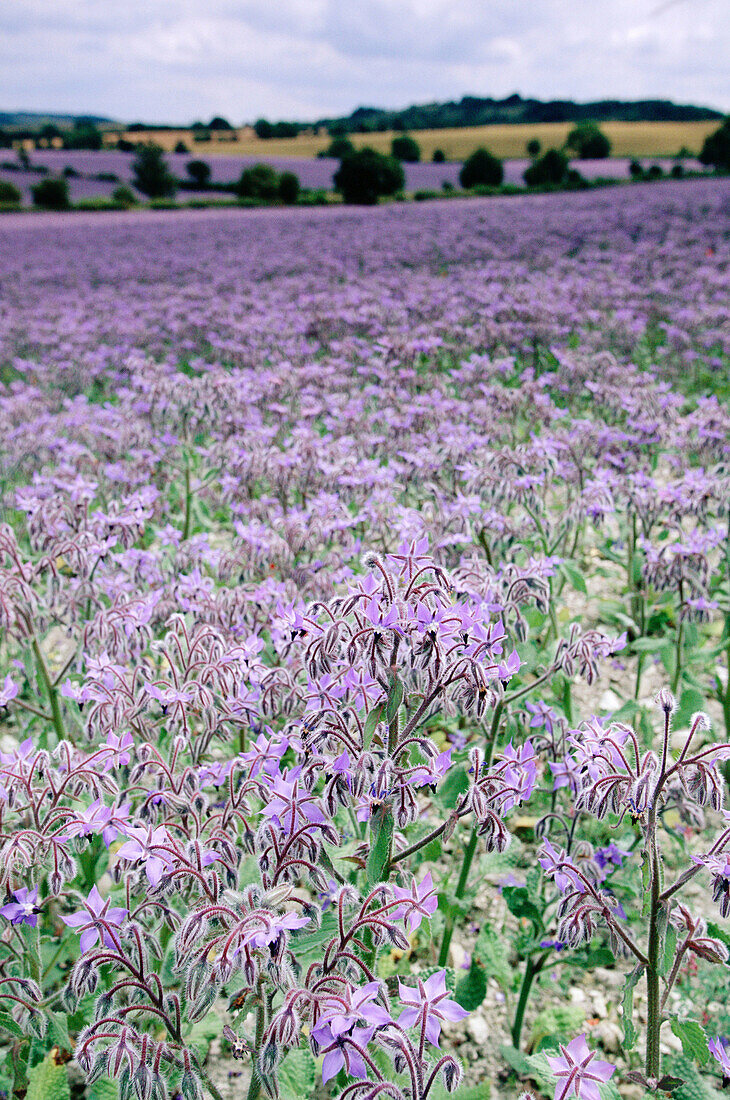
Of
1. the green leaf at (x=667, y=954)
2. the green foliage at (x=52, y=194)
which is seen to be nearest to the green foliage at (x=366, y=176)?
the green foliage at (x=52, y=194)

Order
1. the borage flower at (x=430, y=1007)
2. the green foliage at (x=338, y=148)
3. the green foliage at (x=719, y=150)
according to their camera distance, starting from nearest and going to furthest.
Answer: the borage flower at (x=430, y=1007) → the green foliage at (x=719, y=150) → the green foliage at (x=338, y=148)

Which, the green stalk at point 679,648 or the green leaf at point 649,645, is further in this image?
the green leaf at point 649,645

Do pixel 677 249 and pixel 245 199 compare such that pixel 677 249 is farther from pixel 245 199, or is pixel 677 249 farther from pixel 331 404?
pixel 245 199

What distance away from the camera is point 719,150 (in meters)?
39.3

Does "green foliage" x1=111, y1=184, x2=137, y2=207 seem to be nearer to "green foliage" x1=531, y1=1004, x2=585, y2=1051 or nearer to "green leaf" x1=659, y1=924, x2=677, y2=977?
"green foliage" x1=531, y1=1004, x2=585, y2=1051

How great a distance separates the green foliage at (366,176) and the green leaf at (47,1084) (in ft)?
109

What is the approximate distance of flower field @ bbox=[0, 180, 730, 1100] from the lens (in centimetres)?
140

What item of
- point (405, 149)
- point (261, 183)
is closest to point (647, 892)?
point (261, 183)

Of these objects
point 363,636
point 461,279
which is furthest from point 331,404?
point 461,279

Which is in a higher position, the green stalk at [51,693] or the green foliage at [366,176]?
the green foliage at [366,176]

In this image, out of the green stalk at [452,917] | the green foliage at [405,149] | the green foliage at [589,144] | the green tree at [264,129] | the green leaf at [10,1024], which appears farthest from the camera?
the green tree at [264,129]

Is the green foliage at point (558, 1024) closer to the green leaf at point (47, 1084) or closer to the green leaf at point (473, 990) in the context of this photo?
the green leaf at point (473, 990)

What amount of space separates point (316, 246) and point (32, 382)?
9202mm

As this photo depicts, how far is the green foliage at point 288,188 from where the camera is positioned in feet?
107
